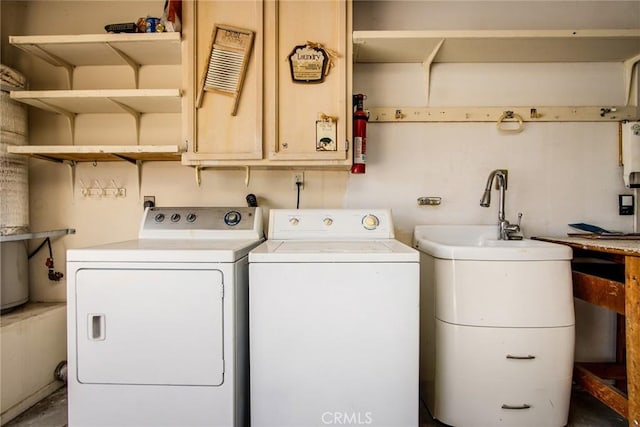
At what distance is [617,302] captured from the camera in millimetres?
1375

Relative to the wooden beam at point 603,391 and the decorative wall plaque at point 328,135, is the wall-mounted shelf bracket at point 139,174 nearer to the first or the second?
the decorative wall plaque at point 328,135

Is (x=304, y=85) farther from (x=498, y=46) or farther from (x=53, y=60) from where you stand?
(x=53, y=60)

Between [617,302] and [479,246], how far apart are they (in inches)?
23.4

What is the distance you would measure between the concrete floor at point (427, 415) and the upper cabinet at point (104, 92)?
1.36 m

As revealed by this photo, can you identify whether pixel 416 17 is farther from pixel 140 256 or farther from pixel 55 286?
pixel 55 286

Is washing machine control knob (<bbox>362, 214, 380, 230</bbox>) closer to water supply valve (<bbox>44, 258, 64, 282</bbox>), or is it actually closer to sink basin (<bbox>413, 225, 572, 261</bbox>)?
sink basin (<bbox>413, 225, 572, 261</bbox>)

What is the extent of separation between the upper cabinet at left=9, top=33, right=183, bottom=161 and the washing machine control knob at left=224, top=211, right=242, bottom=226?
429mm

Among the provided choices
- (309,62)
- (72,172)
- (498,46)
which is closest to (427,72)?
(498,46)

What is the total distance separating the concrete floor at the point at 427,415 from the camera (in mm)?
1556

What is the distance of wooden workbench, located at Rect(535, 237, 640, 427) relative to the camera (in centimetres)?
124

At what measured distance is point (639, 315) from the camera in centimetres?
123

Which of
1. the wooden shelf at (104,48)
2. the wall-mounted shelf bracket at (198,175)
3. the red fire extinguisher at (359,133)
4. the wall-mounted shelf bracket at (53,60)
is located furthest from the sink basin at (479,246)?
the wall-mounted shelf bracket at (53,60)

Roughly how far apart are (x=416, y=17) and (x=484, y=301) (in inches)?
69.3

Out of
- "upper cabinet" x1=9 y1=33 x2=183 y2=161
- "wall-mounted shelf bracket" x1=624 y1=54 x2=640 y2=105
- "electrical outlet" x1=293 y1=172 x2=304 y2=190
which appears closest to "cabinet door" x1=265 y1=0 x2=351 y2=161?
"electrical outlet" x1=293 y1=172 x2=304 y2=190
